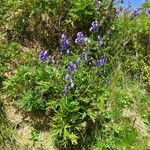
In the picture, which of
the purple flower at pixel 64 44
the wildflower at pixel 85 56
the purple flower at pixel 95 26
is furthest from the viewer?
the purple flower at pixel 95 26

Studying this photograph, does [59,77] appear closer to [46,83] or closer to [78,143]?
[46,83]

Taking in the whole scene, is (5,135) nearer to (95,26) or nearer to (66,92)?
(66,92)

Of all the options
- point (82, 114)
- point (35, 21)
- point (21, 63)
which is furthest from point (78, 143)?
point (35, 21)

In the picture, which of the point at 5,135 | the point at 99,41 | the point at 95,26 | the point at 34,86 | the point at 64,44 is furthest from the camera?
the point at 95,26

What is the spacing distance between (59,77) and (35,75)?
0.33 m

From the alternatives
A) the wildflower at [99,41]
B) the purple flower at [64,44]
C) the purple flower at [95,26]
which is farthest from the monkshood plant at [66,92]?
the purple flower at [95,26]

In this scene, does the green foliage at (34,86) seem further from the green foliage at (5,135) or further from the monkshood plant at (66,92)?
the green foliage at (5,135)


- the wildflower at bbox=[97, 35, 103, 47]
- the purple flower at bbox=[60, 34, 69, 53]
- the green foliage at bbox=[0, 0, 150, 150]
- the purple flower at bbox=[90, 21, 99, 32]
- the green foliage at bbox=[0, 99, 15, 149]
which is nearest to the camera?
the green foliage at bbox=[0, 99, 15, 149]

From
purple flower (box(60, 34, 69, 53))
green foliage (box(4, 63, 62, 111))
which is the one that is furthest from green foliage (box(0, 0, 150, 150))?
purple flower (box(60, 34, 69, 53))

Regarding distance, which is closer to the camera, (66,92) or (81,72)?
(66,92)

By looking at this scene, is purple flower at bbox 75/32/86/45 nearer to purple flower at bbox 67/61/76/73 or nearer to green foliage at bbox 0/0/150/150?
green foliage at bbox 0/0/150/150

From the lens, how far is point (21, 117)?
595cm

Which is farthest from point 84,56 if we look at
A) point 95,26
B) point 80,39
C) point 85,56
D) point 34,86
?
point 34,86

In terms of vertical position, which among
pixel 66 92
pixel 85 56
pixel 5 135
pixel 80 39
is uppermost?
pixel 80 39
